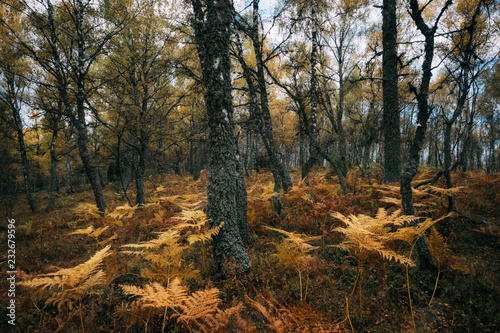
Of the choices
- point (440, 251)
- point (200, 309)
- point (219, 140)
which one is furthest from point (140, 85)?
point (440, 251)

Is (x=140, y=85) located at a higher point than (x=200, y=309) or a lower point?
higher

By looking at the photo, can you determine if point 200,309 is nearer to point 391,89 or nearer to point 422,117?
point 422,117

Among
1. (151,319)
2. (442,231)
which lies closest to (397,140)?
(442,231)

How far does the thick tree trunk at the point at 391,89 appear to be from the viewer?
5402mm

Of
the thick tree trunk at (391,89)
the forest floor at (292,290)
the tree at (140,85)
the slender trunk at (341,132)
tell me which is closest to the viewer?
the forest floor at (292,290)

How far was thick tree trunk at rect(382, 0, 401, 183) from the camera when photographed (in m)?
5.40

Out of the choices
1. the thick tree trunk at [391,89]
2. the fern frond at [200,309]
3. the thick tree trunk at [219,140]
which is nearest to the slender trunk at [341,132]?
the thick tree trunk at [391,89]

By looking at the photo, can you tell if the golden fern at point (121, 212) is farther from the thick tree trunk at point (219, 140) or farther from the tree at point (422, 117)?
the tree at point (422, 117)

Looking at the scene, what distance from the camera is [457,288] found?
8.69 feet

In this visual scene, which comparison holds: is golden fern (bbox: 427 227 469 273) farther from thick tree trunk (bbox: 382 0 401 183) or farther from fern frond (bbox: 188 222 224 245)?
thick tree trunk (bbox: 382 0 401 183)

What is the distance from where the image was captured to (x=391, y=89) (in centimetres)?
555

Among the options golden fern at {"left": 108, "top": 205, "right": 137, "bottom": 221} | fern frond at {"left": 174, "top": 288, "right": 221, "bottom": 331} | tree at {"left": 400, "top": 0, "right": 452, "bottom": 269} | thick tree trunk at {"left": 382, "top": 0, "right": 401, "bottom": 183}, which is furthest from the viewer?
golden fern at {"left": 108, "top": 205, "right": 137, "bottom": 221}

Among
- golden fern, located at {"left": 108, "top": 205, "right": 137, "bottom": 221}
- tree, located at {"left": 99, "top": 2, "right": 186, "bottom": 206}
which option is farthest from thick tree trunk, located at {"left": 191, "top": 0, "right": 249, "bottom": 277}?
golden fern, located at {"left": 108, "top": 205, "right": 137, "bottom": 221}

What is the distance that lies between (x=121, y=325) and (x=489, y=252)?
6104 mm
